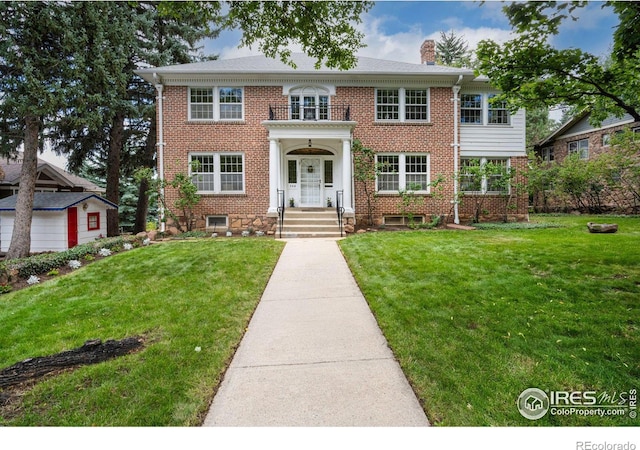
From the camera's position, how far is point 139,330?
133 inches

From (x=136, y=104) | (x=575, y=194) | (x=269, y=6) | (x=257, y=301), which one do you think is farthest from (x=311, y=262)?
(x=575, y=194)

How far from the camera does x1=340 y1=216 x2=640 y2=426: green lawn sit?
2.24 m

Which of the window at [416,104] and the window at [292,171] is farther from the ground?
the window at [416,104]

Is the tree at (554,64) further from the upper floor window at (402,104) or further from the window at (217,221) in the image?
the window at (217,221)

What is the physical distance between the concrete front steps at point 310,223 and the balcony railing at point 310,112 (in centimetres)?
355

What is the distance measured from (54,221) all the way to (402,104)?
13771 millimetres

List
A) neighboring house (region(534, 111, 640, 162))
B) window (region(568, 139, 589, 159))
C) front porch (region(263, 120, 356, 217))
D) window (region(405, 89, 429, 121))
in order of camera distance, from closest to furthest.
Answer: front porch (region(263, 120, 356, 217)), window (region(405, 89, 429, 121)), neighboring house (region(534, 111, 640, 162)), window (region(568, 139, 589, 159))

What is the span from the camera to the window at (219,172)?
11.7 m

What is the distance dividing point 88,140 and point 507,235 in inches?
689

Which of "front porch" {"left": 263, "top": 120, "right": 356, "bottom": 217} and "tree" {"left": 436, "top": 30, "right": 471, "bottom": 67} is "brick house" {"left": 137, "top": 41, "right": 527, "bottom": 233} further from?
"tree" {"left": 436, "top": 30, "right": 471, "bottom": 67}

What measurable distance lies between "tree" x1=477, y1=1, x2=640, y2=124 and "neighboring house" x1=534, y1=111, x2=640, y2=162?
15963 mm

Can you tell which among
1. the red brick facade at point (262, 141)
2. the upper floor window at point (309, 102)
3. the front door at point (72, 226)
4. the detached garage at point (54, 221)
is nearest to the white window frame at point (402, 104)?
the red brick facade at point (262, 141)

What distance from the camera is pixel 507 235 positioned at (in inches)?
343

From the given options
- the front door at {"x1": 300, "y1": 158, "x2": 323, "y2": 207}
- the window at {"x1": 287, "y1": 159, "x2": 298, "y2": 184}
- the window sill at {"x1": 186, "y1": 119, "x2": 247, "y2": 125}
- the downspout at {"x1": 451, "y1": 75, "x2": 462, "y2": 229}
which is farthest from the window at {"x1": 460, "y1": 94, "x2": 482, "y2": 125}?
the window sill at {"x1": 186, "y1": 119, "x2": 247, "y2": 125}
